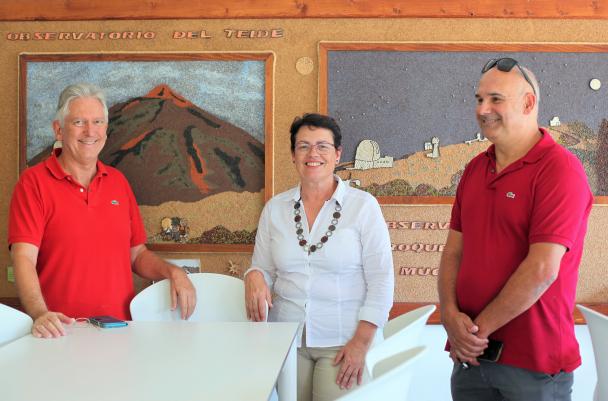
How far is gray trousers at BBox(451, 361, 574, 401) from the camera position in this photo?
195 cm

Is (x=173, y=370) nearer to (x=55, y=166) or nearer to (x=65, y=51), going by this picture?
(x=55, y=166)

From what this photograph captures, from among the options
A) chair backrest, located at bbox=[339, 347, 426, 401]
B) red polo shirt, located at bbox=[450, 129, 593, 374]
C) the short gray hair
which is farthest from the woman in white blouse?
the short gray hair

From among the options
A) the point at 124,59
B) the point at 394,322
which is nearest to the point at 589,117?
the point at 394,322

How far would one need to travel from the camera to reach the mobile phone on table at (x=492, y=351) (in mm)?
2020

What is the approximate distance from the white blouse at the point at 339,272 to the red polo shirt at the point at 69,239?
29.1 inches

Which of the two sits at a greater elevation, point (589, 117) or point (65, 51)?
point (65, 51)

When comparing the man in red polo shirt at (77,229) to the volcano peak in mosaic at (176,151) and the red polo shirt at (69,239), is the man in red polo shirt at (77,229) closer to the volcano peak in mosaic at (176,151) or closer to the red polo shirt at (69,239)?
the red polo shirt at (69,239)

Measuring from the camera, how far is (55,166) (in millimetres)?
2639

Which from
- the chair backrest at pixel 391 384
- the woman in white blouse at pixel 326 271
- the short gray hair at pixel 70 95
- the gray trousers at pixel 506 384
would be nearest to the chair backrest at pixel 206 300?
the woman in white blouse at pixel 326 271

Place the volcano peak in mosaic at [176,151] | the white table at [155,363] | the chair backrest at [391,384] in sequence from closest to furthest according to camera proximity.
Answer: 1. the chair backrest at [391,384]
2. the white table at [155,363]
3. the volcano peak in mosaic at [176,151]

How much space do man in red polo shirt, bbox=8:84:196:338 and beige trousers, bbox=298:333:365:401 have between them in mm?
526

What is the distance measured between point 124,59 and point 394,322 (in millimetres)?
1960

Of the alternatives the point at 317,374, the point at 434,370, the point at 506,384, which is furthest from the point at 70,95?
the point at 434,370

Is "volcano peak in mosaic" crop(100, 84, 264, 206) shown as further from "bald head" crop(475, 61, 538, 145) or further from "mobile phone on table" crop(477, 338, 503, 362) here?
"mobile phone on table" crop(477, 338, 503, 362)
